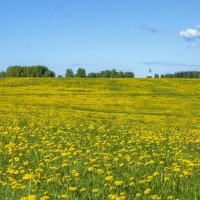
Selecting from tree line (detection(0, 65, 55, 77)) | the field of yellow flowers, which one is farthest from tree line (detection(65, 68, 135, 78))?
the field of yellow flowers

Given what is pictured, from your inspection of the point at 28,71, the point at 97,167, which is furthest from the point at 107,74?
the point at 97,167

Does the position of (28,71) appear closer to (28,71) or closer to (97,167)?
(28,71)

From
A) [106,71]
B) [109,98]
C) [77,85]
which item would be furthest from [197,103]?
[106,71]

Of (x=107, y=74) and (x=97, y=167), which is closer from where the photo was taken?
(x=97, y=167)

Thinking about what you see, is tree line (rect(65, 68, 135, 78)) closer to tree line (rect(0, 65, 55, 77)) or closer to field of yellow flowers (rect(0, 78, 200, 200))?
tree line (rect(0, 65, 55, 77))

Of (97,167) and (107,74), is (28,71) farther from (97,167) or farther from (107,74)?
(97,167)

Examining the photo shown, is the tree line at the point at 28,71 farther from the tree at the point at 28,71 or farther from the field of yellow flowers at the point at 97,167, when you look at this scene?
the field of yellow flowers at the point at 97,167

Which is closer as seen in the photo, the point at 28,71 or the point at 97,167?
the point at 97,167

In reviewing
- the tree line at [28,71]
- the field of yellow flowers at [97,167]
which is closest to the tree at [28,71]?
the tree line at [28,71]

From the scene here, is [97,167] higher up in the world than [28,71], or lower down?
lower down

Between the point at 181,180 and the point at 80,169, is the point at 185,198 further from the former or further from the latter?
the point at 80,169

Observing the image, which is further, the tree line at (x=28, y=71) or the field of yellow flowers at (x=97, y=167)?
the tree line at (x=28, y=71)

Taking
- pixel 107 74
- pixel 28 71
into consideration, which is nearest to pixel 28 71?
pixel 28 71

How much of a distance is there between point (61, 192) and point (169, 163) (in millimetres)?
3748
